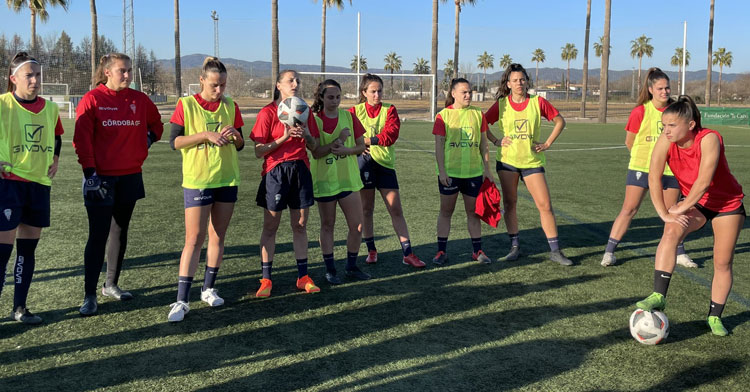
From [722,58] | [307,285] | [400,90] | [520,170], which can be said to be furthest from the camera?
[722,58]

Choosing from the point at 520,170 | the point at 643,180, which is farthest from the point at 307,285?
the point at 643,180

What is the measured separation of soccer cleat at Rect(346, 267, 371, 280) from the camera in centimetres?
575

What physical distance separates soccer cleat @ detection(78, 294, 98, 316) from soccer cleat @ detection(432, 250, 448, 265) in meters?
3.11

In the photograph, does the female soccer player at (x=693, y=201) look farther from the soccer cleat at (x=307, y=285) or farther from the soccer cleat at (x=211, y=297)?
the soccer cleat at (x=211, y=297)

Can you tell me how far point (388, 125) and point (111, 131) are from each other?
2468mm

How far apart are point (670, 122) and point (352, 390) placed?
2734 mm

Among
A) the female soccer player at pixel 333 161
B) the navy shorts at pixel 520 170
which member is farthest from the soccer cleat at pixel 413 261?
the navy shorts at pixel 520 170

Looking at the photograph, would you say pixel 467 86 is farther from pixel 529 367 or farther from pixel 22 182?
pixel 22 182

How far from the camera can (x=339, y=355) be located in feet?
12.9

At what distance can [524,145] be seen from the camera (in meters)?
6.27

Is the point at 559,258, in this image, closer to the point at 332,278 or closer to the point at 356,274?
the point at 356,274

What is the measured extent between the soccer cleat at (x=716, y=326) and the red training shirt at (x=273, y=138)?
10.6 feet

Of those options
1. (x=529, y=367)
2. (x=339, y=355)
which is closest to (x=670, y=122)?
(x=529, y=367)

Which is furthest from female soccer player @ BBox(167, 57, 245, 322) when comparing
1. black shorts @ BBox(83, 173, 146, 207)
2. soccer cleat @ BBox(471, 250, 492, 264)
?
soccer cleat @ BBox(471, 250, 492, 264)
